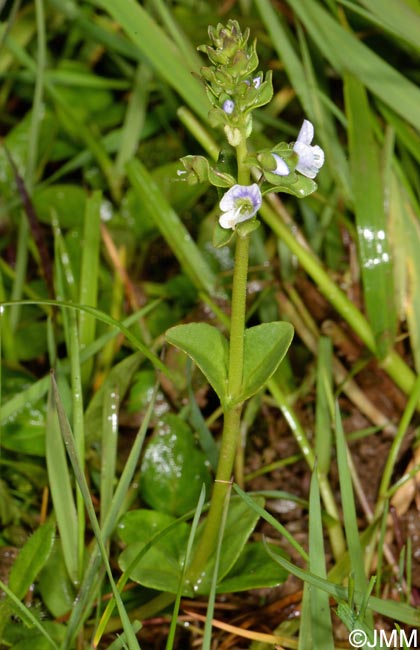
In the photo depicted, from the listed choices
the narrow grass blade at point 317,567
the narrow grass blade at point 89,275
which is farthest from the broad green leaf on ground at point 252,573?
the narrow grass blade at point 89,275

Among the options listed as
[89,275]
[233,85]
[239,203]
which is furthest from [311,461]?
[233,85]

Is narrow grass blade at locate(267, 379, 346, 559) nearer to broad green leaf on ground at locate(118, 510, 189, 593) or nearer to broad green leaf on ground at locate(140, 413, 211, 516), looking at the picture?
broad green leaf on ground at locate(140, 413, 211, 516)

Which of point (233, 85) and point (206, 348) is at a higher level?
point (233, 85)

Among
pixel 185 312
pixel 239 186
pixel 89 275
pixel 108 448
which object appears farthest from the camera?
pixel 185 312

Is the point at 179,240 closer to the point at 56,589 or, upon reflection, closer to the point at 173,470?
the point at 173,470

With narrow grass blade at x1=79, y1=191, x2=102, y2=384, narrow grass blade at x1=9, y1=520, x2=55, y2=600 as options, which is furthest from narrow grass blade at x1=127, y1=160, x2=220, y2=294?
narrow grass blade at x1=9, y1=520, x2=55, y2=600

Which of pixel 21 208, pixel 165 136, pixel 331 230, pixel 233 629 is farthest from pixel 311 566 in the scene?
pixel 165 136

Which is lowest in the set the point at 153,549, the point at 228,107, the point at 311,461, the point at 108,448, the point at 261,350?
the point at 311,461
